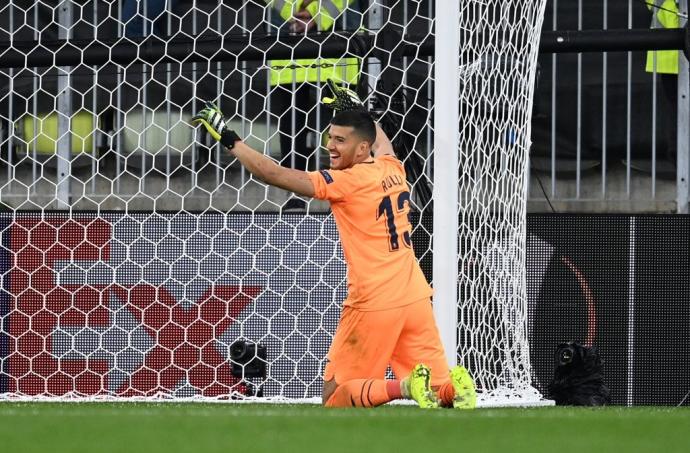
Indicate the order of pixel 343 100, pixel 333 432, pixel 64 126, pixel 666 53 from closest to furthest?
pixel 333 432 → pixel 343 100 → pixel 64 126 → pixel 666 53

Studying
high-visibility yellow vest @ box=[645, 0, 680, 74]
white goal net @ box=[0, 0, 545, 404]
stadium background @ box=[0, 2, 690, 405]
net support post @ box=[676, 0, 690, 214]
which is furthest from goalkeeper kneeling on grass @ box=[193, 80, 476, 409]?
high-visibility yellow vest @ box=[645, 0, 680, 74]

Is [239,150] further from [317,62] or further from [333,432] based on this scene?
[317,62]

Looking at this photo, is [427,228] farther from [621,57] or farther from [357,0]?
[621,57]

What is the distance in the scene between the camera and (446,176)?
5727mm

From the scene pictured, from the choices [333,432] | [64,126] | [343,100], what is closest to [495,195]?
[343,100]

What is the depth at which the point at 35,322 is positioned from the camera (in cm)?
670

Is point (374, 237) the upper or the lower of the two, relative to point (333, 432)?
upper

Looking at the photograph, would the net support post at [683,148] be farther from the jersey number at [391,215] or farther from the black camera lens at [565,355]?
the jersey number at [391,215]

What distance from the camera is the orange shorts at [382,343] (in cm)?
530

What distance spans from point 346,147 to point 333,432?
2485 mm

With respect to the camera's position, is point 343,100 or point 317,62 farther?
point 317,62

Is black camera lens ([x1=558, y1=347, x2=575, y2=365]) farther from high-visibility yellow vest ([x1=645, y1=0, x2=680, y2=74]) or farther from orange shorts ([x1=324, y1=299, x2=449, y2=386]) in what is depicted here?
high-visibility yellow vest ([x1=645, y1=0, x2=680, y2=74])

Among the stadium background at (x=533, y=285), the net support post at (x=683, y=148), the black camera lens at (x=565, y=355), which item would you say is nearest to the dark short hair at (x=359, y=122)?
the stadium background at (x=533, y=285)

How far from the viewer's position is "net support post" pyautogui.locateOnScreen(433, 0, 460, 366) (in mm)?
5723
